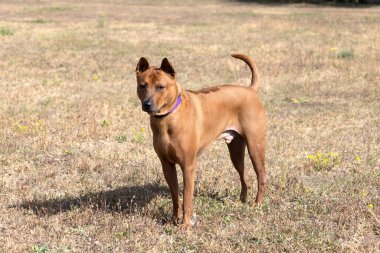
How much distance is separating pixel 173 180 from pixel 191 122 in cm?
69

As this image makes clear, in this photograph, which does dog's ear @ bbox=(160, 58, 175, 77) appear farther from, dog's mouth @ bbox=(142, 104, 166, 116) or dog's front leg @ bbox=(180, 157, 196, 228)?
dog's front leg @ bbox=(180, 157, 196, 228)

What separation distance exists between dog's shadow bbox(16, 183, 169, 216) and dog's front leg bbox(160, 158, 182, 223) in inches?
19.5

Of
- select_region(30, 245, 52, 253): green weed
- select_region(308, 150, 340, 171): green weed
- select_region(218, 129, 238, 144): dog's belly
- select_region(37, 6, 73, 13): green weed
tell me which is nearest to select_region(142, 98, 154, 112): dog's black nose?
select_region(218, 129, 238, 144): dog's belly

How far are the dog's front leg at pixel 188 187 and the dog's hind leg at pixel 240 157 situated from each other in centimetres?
105

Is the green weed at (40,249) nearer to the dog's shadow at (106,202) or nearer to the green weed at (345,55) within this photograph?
the dog's shadow at (106,202)

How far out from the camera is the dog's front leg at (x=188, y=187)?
5262 mm

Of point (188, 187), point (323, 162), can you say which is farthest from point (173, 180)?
point (323, 162)

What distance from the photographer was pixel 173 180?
5531 millimetres

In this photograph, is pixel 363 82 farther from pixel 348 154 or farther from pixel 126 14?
pixel 126 14

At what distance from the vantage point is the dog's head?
485 centimetres

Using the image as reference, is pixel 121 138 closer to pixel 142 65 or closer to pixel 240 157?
pixel 240 157

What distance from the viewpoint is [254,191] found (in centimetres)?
669

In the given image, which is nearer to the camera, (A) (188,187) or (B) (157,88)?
(B) (157,88)

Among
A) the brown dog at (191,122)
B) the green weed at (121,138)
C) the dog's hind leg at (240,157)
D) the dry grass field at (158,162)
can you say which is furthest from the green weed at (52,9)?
the dog's hind leg at (240,157)
